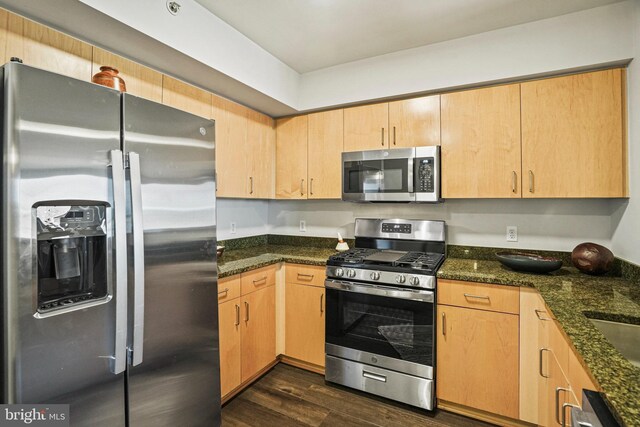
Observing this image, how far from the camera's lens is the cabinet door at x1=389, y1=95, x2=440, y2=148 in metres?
2.39

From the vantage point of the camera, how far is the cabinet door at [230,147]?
2.38 metres

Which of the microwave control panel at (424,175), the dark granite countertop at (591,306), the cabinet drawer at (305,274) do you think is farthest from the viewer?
the cabinet drawer at (305,274)

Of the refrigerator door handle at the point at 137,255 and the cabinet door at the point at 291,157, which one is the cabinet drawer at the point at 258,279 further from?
the refrigerator door handle at the point at 137,255

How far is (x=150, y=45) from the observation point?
1.73 meters

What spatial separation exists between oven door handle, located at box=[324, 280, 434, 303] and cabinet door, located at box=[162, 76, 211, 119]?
5.15 feet

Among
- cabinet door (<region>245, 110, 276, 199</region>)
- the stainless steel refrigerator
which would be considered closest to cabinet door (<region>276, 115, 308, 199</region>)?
cabinet door (<region>245, 110, 276, 199</region>)

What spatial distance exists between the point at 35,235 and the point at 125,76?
1.12m

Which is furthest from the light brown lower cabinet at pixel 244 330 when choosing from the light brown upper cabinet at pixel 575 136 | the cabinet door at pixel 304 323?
the light brown upper cabinet at pixel 575 136

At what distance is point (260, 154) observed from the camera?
286 centimetres

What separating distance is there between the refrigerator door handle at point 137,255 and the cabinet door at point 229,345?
0.70 metres

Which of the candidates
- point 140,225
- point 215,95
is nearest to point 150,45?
point 215,95

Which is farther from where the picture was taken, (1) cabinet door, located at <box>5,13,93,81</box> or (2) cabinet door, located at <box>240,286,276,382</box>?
(2) cabinet door, located at <box>240,286,276,382</box>

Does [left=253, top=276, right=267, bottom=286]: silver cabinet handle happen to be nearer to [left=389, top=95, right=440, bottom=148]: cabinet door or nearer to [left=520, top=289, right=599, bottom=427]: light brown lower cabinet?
[left=389, top=95, right=440, bottom=148]: cabinet door

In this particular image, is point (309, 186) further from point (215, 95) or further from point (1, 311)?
point (1, 311)
